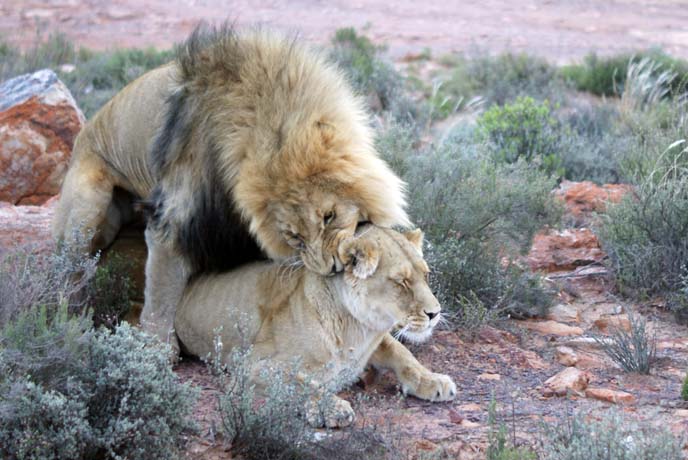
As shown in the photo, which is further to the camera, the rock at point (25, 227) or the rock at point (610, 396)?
the rock at point (25, 227)

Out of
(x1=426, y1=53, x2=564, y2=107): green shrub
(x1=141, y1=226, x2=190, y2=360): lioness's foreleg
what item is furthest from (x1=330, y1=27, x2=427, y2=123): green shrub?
(x1=141, y1=226, x2=190, y2=360): lioness's foreleg

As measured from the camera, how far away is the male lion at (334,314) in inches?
205

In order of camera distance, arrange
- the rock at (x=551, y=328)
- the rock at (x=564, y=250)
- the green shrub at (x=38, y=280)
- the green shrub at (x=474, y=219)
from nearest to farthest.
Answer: the green shrub at (x=38, y=280), the rock at (x=551, y=328), the green shrub at (x=474, y=219), the rock at (x=564, y=250)

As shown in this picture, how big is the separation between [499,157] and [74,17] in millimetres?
14864

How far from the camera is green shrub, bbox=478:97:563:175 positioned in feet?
36.3

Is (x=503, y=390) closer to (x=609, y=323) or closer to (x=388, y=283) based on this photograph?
(x=388, y=283)

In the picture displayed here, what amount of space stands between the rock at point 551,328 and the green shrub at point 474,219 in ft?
0.34

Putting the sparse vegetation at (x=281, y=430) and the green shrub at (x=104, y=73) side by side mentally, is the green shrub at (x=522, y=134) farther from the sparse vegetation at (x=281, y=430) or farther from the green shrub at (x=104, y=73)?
the sparse vegetation at (x=281, y=430)

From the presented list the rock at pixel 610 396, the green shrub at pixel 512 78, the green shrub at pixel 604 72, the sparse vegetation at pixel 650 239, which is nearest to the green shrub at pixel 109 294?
the rock at pixel 610 396

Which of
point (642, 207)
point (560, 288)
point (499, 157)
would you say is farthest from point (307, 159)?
point (499, 157)

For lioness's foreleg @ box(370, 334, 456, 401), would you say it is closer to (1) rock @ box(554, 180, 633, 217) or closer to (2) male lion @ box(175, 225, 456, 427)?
(2) male lion @ box(175, 225, 456, 427)

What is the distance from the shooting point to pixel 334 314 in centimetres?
551

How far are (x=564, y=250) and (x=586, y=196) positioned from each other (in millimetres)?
1431

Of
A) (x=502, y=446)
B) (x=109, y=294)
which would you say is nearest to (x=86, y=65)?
(x=109, y=294)
